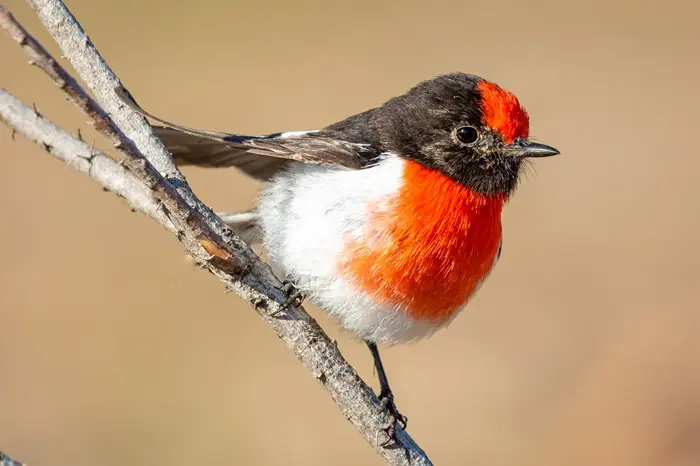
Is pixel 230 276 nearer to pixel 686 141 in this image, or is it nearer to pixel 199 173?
pixel 199 173

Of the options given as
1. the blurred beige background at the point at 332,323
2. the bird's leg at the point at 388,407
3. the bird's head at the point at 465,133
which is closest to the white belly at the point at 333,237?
the bird's head at the point at 465,133

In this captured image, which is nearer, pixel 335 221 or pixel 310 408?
pixel 335 221

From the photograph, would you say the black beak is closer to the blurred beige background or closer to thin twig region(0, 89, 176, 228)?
the blurred beige background

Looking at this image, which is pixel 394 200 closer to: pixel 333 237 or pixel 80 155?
pixel 333 237

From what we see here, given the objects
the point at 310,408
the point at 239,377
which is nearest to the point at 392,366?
the point at 310,408

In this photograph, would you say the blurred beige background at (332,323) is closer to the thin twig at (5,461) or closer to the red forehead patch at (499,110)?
the red forehead patch at (499,110)

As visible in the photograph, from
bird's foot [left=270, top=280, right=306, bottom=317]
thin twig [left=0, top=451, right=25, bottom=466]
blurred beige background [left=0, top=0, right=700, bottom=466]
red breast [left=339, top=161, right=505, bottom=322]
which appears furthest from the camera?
blurred beige background [left=0, top=0, right=700, bottom=466]

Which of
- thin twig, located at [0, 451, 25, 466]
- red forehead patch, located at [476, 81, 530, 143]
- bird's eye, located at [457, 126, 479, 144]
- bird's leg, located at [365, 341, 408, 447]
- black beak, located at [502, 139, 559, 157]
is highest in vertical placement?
red forehead patch, located at [476, 81, 530, 143]

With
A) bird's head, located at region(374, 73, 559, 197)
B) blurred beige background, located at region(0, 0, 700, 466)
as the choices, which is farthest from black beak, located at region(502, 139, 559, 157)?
blurred beige background, located at region(0, 0, 700, 466)

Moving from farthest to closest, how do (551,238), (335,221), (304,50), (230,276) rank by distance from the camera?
(304,50)
(551,238)
(335,221)
(230,276)
